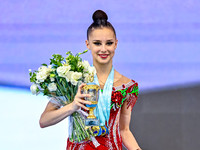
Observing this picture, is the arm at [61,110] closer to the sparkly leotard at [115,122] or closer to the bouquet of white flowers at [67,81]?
the bouquet of white flowers at [67,81]

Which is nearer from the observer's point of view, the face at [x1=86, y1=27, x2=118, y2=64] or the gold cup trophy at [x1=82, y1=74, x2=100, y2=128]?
the gold cup trophy at [x1=82, y1=74, x2=100, y2=128]

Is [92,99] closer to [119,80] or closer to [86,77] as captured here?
[86,77]

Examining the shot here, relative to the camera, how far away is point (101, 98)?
2119 mm

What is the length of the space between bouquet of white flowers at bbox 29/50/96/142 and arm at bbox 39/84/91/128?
70 millimetres

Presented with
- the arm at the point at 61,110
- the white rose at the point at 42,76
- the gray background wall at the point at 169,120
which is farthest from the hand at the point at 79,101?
the gray background wall at the point at 169,120

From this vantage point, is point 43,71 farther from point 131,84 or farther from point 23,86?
point 23,86

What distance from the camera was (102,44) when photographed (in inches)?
83.7

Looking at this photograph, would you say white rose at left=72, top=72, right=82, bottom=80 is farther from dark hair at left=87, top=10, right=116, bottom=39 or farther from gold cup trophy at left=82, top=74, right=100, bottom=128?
dark hair at left=87, top=10, right=116, bottom=39

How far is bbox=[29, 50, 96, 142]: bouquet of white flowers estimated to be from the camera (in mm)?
1875

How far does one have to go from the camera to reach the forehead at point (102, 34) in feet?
6.98

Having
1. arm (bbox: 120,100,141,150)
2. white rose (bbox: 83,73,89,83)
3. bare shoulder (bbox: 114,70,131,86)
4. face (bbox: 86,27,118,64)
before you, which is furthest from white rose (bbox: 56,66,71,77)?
arm (bbox: 120,100,141,150)

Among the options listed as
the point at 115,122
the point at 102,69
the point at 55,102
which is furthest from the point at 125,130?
the point at 55,102

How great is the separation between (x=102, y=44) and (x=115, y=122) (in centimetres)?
48

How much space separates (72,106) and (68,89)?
0.13 meters
